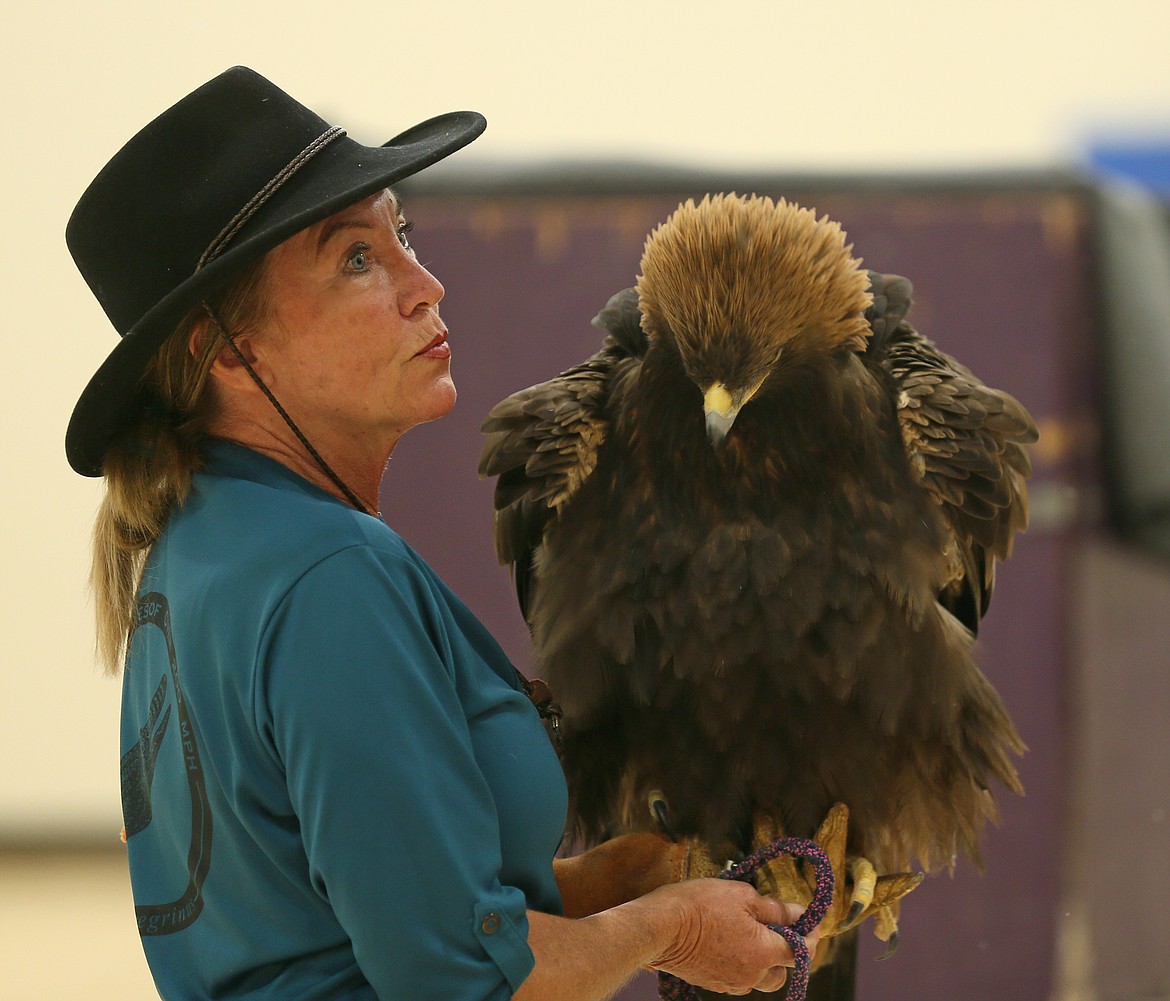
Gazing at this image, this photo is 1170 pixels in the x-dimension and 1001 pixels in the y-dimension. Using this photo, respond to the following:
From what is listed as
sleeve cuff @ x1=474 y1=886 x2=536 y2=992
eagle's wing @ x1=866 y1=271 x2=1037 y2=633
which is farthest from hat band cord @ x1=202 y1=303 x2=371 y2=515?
eagle's wing @ x1=866 y1=271 x2=1037 y2=633

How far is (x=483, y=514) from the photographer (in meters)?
2.82

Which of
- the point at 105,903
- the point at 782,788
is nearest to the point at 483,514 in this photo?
the point at 782,788

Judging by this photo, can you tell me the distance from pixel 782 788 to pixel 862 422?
466 mm

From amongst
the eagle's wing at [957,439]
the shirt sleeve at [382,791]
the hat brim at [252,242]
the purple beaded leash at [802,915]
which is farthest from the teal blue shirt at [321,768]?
the eagle's wing at [957,439]

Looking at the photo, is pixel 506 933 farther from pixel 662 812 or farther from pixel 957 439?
pixel 957 439

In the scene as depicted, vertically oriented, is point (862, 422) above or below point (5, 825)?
above

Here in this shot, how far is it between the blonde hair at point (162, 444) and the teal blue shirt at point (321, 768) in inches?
1.3

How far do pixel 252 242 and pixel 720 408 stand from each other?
593mm

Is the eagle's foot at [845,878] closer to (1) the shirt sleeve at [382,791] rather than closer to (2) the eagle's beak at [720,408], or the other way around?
(2) the eagle's beak at [720,408]

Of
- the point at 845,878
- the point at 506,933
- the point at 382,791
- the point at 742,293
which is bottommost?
the point at 845,878

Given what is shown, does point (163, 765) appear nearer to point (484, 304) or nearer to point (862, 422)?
point (862, 422)

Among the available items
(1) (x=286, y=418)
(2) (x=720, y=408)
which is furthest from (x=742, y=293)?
(1) (x=286, y=418)

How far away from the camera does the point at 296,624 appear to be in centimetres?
95

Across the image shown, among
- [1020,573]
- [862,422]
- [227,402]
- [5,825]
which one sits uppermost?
[227,402]
